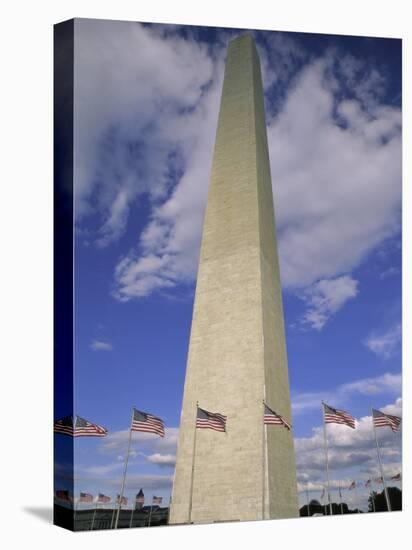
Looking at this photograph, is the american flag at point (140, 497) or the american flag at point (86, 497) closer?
the american flag at point (86, 497)

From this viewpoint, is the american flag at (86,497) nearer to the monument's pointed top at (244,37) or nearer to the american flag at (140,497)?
the american flag at (140,497)

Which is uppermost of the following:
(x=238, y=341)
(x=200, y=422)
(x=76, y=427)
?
(x=238, y=341)

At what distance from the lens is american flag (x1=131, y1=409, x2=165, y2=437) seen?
22.7 m

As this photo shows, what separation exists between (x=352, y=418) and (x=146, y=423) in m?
6.54

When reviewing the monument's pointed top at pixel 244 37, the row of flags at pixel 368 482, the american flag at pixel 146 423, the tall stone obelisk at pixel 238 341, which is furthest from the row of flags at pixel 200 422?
the monument's pointed top at pixel 244 37

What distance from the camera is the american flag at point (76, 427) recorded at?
20.6 m

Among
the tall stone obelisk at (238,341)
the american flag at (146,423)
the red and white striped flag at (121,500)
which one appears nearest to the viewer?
the red and white striped flag at (121,500)

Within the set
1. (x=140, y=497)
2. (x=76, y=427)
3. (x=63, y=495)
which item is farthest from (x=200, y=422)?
(x=63, y=495)

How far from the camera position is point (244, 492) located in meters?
25.3

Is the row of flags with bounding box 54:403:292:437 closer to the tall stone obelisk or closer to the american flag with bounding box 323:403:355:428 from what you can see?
the tall stone obelisk

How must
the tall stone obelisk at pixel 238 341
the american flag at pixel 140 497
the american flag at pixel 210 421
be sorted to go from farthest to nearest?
1. the tall stone obelisk at pixel 238 341
2. the american flag at pixel 210 421
3. the american flag at pixel 140 497

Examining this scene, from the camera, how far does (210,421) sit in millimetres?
24344

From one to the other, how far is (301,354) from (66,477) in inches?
414

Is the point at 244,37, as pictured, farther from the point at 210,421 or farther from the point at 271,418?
the point at 210,421
